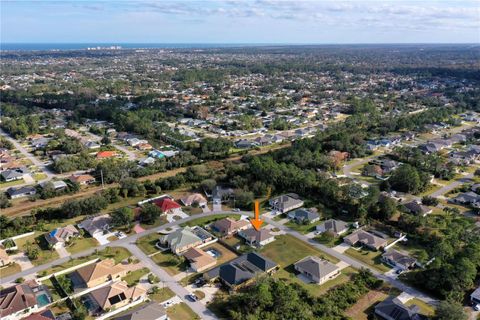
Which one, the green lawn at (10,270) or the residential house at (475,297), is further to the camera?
the green lawn at (10,270)

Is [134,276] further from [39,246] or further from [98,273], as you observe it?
[39,246]

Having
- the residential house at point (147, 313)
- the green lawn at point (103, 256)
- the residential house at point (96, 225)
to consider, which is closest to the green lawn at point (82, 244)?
the residential house at point (96, 225)

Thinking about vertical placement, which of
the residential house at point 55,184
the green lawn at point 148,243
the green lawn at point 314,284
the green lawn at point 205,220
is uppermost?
the residential house at point 55,184

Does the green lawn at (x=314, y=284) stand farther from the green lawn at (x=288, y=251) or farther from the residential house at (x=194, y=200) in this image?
the residential house at (x=194, y=200)

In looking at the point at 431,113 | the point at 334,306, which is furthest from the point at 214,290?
the point at 431,113

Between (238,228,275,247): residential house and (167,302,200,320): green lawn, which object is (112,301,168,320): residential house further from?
(238,228,275,247): residential house

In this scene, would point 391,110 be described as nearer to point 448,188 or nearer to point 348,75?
point 448,188
